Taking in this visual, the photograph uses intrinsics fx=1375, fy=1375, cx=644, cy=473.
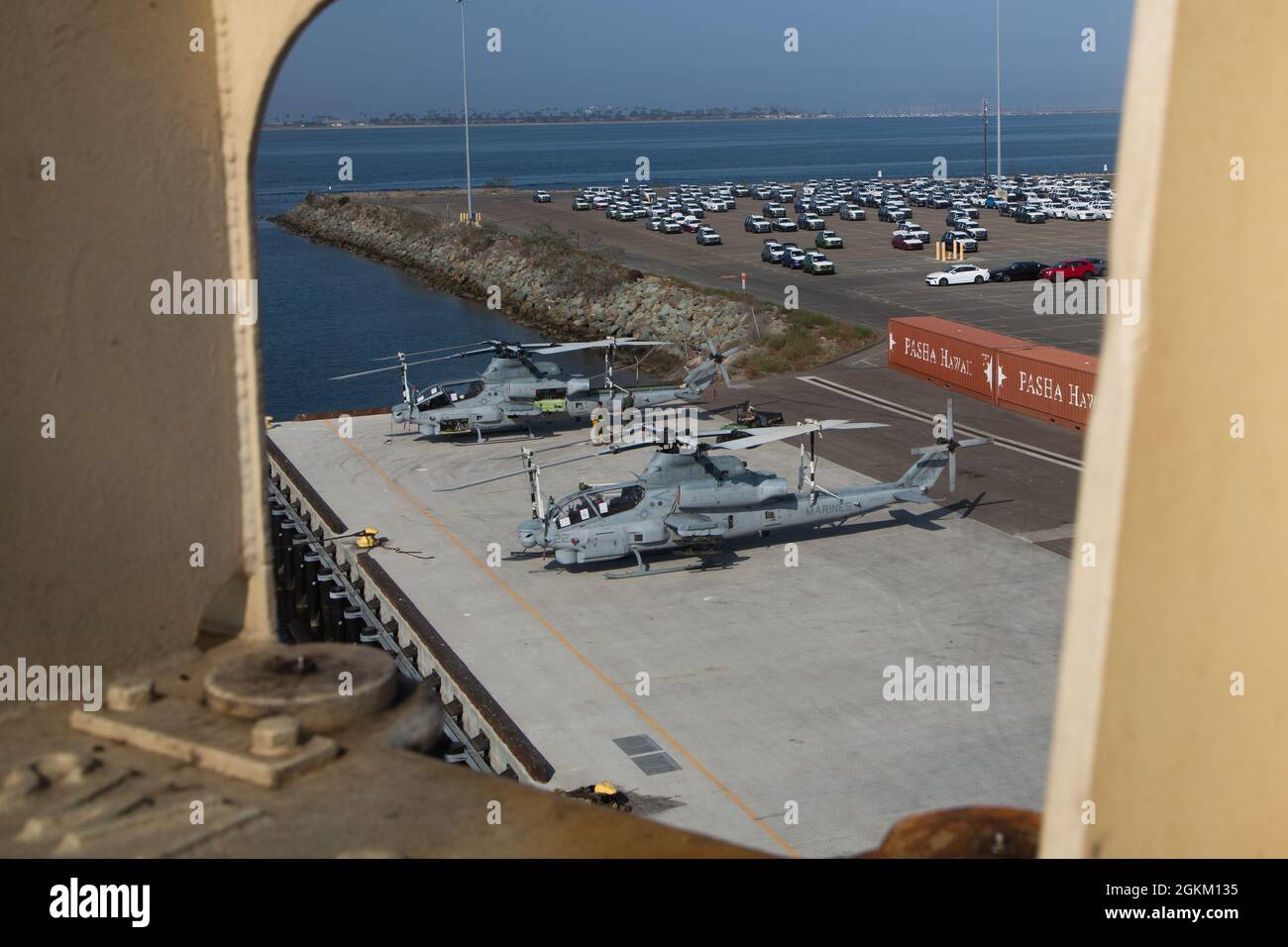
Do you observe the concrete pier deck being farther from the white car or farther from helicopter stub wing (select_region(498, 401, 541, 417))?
the white car

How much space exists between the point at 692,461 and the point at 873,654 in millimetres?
7235

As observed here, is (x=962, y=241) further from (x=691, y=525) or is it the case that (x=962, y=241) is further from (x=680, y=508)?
(x=691, y=525)

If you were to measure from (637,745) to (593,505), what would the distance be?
9.39 metres

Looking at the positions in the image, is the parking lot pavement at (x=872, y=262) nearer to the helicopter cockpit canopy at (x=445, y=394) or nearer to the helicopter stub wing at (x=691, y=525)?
the helicopter cockpit canopy at (x=445, y=394)

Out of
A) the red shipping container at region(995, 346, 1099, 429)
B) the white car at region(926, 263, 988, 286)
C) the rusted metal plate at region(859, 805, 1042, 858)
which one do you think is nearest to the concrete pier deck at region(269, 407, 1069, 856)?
the red shipping container at region(995, 346, 1099, 429)

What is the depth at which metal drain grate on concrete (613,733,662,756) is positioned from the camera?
22.6 meters

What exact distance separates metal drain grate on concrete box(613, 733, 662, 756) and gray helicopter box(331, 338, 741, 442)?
20.7m

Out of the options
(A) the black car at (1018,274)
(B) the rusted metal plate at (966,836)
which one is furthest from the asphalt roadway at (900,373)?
(B) the rusted metal plate at (966,836)

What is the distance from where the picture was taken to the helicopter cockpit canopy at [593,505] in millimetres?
31219

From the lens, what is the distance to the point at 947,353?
49.0 m

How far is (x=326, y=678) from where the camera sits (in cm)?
596

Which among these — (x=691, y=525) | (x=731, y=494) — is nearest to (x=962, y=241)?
(x=731, y=494)
